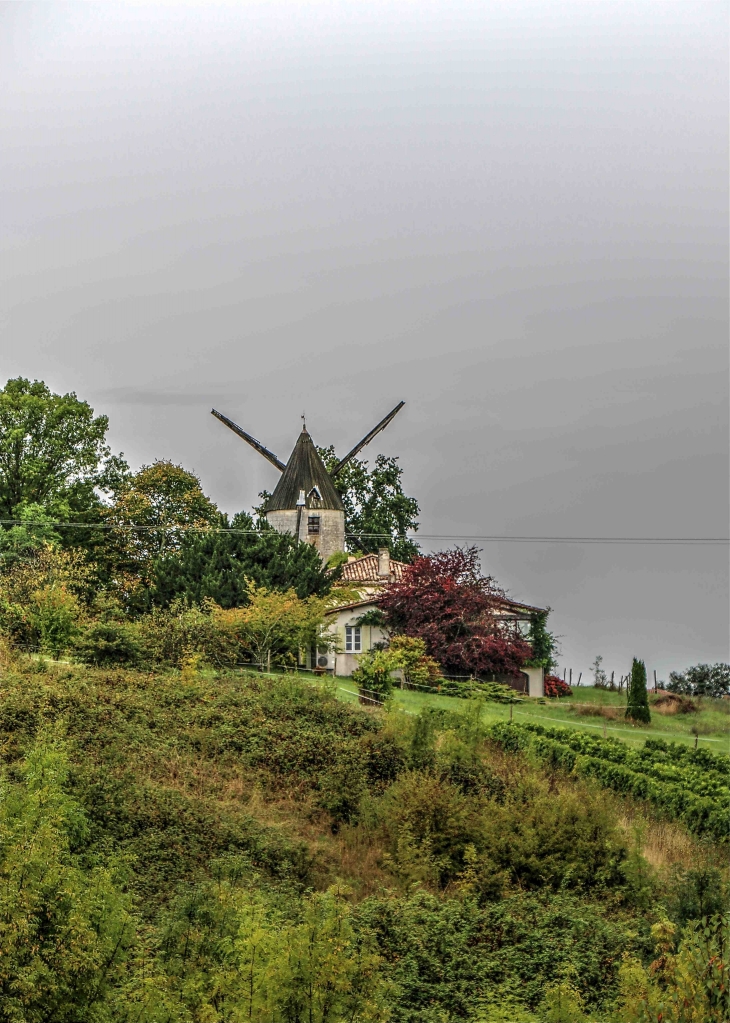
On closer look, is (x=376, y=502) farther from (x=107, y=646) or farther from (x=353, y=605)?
(x=107, y=646)

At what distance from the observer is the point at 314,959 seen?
8938 millimetres

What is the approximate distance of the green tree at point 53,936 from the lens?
8.13 meters

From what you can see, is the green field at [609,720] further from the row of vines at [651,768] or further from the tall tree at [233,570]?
the tall tree at [233,570]

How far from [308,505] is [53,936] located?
135 feet

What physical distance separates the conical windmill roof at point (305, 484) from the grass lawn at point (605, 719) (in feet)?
44.6

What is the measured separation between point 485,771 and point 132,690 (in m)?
8.17

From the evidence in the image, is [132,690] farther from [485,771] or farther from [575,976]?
[575,976]

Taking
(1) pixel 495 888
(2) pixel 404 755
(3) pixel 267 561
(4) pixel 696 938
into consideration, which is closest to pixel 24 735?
(2) pixel 404 755

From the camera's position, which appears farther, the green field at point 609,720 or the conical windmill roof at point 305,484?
the conical windmill roof at point 305,484

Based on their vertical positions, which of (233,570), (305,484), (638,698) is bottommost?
(638,698)

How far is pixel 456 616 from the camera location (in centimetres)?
3853

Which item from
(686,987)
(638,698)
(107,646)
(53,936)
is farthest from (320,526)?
(686,987)

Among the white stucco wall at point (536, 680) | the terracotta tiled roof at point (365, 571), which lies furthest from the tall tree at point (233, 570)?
the white stucco wall at point (536, 680)

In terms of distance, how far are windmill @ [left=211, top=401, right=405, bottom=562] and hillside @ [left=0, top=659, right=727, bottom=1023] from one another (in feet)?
75.1
